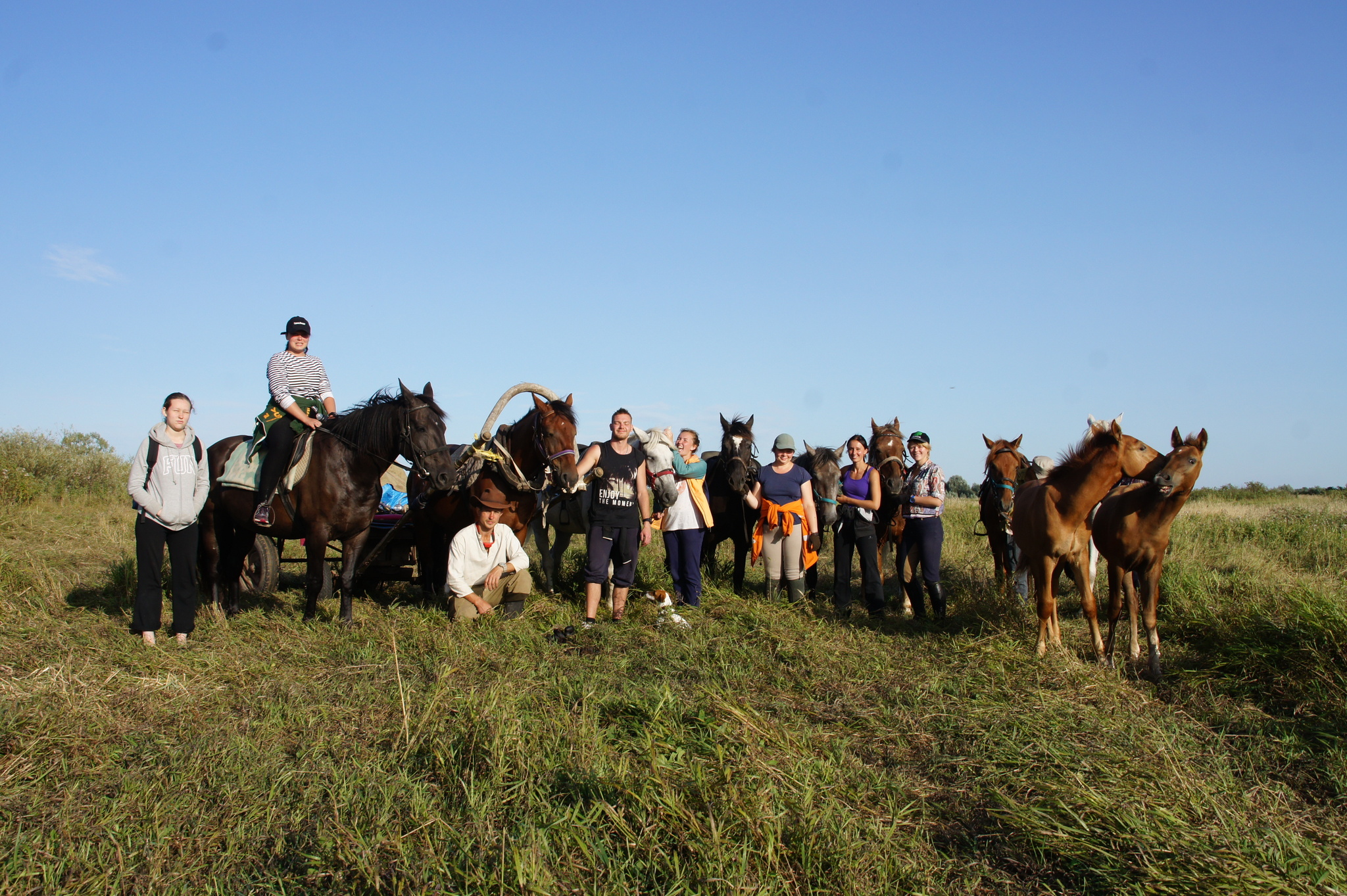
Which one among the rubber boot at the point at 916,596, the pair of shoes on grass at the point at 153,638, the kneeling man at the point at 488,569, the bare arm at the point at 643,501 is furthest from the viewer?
the rubber boot at the point at 916,596

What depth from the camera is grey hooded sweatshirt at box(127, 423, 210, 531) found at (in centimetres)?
645

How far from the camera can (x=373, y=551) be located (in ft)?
28.0

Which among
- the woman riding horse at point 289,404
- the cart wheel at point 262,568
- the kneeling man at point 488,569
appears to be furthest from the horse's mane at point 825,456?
the cart wheel at point 262,568

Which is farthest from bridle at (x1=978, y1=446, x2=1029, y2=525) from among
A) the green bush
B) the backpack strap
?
the green bush

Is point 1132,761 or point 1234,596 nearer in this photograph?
point 1132,761

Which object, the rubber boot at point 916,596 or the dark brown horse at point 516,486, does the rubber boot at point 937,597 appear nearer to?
the rubber boot at point 916,596

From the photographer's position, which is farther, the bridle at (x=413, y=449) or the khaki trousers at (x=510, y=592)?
the khaki trousers at (x=510, y=592)

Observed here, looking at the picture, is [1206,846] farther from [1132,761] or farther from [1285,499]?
[1285,499]

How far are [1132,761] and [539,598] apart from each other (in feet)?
18.9

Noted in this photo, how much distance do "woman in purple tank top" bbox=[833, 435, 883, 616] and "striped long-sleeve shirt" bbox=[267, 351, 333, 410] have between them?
5286mm

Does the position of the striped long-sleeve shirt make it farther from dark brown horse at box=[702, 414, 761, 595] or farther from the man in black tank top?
dark brown horse at box=[702, 414, 761, 595]

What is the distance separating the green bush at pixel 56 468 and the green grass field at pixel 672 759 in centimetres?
989

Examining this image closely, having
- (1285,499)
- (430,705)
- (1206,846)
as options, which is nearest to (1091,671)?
(1206,846)

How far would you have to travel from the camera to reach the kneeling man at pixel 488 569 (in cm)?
751
